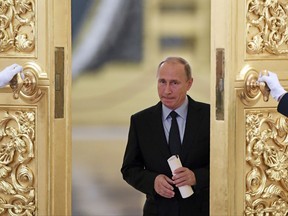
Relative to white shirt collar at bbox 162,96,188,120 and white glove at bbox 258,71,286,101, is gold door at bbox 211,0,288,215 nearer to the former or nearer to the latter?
white glove at bbox 258,71,286,101

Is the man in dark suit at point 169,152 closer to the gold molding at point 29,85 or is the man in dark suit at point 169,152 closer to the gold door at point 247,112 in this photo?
the gold door at point 247,112

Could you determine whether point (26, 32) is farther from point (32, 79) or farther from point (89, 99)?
point (89, 99)

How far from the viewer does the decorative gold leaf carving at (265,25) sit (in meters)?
3.74

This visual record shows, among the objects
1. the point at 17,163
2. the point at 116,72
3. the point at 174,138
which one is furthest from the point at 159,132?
the point at 116,72

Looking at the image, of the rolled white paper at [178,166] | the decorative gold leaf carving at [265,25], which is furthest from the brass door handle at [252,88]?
the rolled white paper at [178,166]

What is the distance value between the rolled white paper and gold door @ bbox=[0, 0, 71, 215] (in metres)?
0.56

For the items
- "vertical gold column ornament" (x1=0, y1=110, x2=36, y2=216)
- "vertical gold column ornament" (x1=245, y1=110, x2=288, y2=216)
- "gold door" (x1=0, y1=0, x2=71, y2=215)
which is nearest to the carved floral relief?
"gold door" (x1=0, y1=0, x2=71, y2=215)

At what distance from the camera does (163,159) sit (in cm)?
429

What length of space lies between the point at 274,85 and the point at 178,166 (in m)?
0.74

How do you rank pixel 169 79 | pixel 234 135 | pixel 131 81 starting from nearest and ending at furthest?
1. pixel 234 135
2. pixel 169 79
3. pixel 131 81

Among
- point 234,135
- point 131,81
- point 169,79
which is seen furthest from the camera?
point 131,81

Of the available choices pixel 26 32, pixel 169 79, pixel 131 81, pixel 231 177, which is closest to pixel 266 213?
pixel 231 177

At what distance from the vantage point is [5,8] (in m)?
3.81

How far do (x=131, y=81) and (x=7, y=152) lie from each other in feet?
6.13
